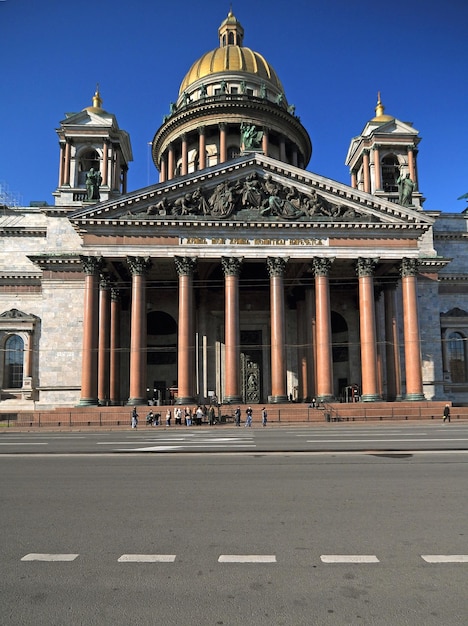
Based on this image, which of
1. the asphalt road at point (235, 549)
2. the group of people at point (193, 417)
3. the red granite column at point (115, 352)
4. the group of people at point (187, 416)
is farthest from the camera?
the red granite column at point (115, 352)

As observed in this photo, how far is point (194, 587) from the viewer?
4.97 m

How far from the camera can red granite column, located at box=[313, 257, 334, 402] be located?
→ 124 ft

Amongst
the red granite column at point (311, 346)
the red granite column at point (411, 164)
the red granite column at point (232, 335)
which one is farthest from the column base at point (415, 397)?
the red granite column at point (411, 164)

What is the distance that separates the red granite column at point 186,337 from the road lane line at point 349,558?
3114cm

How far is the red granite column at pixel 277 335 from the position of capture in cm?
3750

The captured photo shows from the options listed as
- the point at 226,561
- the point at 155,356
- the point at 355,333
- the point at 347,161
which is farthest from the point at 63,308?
the point at 226,561

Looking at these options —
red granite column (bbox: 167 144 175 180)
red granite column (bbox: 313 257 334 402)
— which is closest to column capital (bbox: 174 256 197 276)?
red granite column (bbox: 313 257 334 402)

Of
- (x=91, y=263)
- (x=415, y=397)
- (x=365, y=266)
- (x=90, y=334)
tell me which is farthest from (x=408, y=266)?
(x=90, y=334)

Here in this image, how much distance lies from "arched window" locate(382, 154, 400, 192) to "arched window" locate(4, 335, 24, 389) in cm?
3811

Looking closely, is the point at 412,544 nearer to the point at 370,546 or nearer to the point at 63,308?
the point at 370,546

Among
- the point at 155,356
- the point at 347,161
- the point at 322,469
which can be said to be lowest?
the point at 322,469

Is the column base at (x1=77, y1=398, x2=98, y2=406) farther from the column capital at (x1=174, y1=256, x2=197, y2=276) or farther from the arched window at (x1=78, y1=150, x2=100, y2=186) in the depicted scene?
the arched window at (x1=78, y1=150, x2=100, y2=186)

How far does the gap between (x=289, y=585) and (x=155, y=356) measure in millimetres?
44000

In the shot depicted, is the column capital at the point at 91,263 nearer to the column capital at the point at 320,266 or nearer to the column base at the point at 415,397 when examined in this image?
the column capital at the point at 320,266
